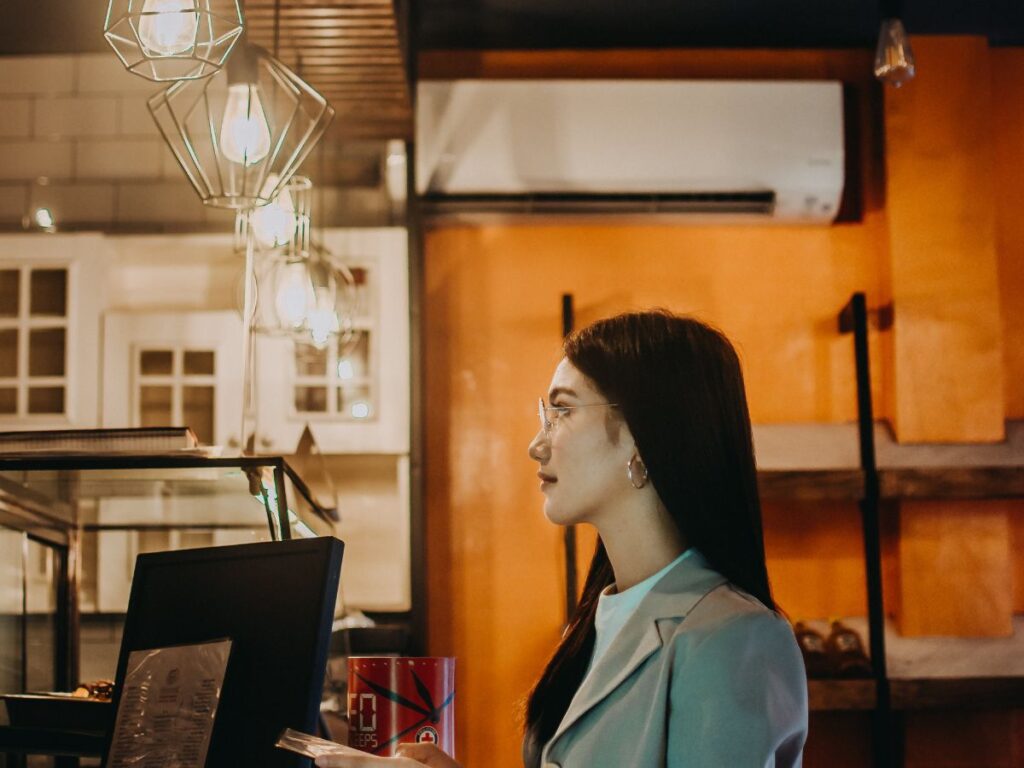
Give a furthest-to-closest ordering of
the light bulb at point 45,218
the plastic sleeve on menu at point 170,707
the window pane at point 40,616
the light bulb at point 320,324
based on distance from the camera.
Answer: the light bulb at point 45,218
the light bulb at point 320,324
the window pane at point 40,616
the plastic sleeve on menu at point 170,707

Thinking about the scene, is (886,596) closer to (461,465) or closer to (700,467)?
(461,465)

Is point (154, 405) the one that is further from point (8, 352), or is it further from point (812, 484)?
point (812, 484)

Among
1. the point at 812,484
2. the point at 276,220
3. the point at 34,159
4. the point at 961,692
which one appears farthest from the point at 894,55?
the point at 34,159

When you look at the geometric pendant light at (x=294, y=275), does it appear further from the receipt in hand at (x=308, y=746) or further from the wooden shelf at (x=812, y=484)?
the receipt in hand at (x=308, y=746)

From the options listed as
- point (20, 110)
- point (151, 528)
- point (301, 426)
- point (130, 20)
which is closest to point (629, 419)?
point (130, 20)

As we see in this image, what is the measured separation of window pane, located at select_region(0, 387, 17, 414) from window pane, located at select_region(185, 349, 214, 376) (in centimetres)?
60

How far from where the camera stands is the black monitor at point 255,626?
1072 millimetres

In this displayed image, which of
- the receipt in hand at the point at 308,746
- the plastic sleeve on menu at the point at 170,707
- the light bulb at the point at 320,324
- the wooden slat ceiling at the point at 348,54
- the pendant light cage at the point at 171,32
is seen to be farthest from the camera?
the wooden slat ceiling at the point at 348,54

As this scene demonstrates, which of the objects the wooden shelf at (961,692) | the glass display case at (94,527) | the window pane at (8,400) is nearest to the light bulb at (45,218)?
the window pane at (8,400)

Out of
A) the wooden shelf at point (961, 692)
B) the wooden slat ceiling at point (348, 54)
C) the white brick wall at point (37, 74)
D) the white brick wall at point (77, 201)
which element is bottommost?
the wooden shelf at point (961, 692)

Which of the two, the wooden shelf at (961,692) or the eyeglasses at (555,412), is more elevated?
the eyeglasses at (555,412)

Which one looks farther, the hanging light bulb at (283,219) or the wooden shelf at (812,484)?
the wooden shelf at (812,484)

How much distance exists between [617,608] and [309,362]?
2741 mm

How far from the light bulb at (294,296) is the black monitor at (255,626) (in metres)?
1.78
